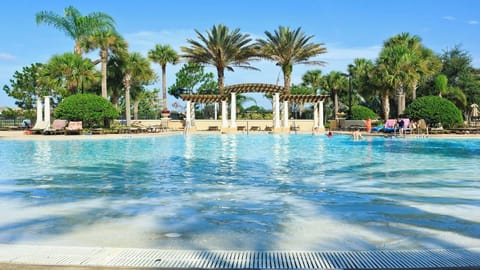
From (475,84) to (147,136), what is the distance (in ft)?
116

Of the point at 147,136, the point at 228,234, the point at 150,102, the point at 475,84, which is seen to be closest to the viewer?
the point at 228,234

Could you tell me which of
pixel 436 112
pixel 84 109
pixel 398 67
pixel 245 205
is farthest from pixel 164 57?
pixel 245 205

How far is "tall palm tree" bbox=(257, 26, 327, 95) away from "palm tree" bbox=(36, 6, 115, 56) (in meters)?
15.1

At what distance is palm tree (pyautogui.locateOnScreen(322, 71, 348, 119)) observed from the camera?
54906 mm

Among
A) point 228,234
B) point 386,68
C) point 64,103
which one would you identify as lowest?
point 228,234

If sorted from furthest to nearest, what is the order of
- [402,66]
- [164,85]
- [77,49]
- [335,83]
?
[335,83] < [164,85] < [77,49] < [402,66]

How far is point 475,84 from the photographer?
48.2 m

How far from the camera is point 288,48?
143 ft

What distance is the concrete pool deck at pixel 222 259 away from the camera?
4262 mm

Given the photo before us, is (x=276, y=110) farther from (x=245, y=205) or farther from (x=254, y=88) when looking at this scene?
(x=245, y=205)

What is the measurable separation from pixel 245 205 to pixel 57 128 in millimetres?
28517

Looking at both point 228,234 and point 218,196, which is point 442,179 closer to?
point 218,196

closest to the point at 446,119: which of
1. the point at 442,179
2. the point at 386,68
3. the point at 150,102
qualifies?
the point at 386,68

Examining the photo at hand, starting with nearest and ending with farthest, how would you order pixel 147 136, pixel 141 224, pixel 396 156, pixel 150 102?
1. pixel 141 224
2. pixel 396 156
3. pixel 147 136
4. pixel 150 102
